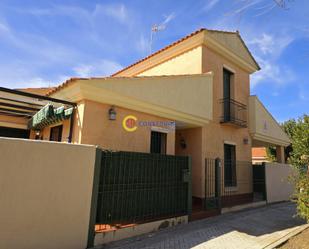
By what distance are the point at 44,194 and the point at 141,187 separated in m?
2.84

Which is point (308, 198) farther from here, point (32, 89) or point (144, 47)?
point (32, 89)

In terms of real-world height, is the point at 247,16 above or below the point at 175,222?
above

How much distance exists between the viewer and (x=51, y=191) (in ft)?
16.7

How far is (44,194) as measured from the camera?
16.3 ft

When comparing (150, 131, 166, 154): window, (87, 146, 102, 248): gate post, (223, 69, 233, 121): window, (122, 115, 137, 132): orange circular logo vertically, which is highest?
(223, 69, 233, 121): window

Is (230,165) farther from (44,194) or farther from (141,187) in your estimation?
(44,194)

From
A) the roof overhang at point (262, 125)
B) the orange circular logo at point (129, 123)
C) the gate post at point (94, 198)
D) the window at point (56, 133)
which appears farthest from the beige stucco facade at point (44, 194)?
the roof overhang at point (262, 125)

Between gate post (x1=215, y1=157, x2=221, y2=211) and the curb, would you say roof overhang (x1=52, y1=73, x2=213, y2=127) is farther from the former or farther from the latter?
the curb

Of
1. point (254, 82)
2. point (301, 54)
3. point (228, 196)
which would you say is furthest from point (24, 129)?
point (254, 82)

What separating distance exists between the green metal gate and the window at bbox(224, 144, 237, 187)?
4819 mm

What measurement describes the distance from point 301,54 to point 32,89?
14746 mm

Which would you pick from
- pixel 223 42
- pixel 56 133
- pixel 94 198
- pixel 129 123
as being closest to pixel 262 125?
pixel 223 42

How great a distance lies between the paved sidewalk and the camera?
242 inches

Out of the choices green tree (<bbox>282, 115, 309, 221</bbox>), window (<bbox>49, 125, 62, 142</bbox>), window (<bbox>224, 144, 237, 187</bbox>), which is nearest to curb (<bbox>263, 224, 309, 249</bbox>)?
green tree (<bbox>282, 115, 309, 221</bbox>)
